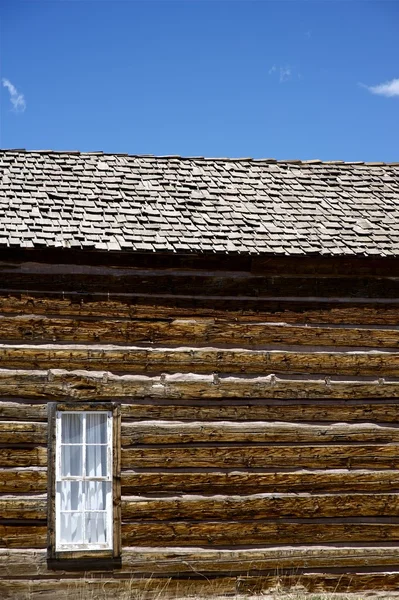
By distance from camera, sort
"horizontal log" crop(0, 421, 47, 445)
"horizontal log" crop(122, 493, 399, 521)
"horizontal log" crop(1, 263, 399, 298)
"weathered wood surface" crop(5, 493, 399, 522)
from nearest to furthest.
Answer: "weathered wood surface" crop(5, 493, 399, 522), "horizontal log" crop(0, 421, 47, 445), "horizontal log" crop(122, 493, 399, 521), "horizontal log" crop(1, 263, 399, 298)

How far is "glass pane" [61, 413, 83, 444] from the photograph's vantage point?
9617mm

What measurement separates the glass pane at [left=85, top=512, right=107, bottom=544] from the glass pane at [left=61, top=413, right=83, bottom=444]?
87 centimetres

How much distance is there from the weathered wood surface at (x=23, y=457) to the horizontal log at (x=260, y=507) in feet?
3.52

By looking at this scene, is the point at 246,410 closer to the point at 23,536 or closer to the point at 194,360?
the point at 194,360

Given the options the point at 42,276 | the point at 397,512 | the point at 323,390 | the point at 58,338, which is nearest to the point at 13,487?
the point at 58,338

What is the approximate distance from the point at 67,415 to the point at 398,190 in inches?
245

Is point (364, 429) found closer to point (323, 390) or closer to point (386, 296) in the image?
point (323, 390)

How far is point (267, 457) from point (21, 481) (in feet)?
9.49

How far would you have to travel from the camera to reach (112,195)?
11383 millimetres

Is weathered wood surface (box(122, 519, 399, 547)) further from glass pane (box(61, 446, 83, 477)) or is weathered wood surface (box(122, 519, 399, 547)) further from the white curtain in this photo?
glass pane (box(61, 446, 83, 477))

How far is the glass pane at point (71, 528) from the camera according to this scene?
30.8 ft

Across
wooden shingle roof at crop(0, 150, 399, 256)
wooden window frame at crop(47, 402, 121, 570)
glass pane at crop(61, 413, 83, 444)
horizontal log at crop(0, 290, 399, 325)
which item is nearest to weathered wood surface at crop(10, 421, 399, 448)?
wooden window frame at crop(47, 402, 121, 570)

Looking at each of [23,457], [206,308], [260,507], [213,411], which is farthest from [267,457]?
[23,457]

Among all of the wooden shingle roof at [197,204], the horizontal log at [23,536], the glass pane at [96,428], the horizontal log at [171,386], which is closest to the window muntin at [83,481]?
the glass pane at [96,428]
